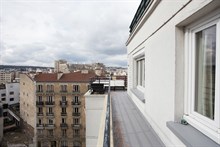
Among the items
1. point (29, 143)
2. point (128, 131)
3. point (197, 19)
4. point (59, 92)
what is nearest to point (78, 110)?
point (59, 92)

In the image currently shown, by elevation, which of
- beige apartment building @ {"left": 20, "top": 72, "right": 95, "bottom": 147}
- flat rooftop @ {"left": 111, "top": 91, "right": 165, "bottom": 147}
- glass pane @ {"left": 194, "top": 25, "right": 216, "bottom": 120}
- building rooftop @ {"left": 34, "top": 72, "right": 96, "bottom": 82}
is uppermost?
glass pane @ {"left": 194, "top": 25, "right": 216, "bottom": 120}

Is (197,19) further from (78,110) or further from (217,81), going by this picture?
(78,110)

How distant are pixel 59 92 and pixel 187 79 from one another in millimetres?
25343

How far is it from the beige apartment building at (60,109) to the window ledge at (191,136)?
23768 millimetres

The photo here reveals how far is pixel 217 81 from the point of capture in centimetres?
168

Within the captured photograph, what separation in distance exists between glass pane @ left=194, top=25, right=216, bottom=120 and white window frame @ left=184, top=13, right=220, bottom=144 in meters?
0.05

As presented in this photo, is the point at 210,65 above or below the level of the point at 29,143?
above

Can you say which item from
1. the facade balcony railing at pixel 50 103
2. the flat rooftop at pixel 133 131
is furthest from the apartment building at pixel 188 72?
the facade balcony railing at pixel 50 103

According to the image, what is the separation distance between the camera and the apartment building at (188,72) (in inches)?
69.0

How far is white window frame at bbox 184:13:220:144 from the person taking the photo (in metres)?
1.69

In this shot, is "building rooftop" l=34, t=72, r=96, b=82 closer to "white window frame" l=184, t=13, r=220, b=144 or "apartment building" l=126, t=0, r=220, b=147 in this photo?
"apartment building" l=126, t=0, r=220, b=147

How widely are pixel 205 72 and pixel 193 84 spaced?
0.26 meters

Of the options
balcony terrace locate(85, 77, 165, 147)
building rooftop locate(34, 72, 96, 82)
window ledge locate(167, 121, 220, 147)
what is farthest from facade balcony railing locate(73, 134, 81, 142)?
window ledge locate(167, 121, 220, 147)

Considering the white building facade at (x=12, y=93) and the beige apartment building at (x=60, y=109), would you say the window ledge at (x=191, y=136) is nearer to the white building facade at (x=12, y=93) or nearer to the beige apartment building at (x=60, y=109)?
the beige apartment building at (x=60, y=109)
